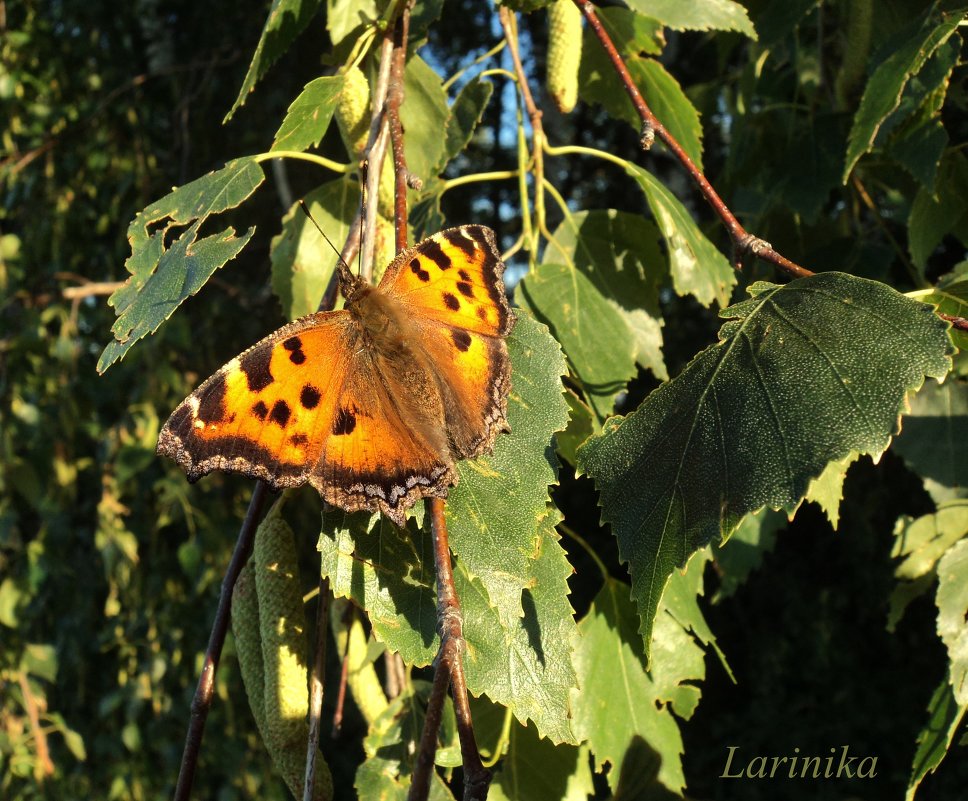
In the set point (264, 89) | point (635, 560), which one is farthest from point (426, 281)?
point (264, 89)

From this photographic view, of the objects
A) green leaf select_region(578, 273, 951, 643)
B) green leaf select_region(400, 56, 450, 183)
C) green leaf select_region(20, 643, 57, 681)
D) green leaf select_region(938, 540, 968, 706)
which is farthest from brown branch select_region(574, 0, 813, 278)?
green leaf select_region(20, 643, 57, 681)

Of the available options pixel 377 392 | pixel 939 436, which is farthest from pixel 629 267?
pixel 939 436

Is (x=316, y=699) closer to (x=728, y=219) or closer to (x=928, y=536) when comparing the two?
(x=728, y=219)

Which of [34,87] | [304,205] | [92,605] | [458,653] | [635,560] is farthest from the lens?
[34,87]

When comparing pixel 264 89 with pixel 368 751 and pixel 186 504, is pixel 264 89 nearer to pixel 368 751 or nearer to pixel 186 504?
pixel 186 504

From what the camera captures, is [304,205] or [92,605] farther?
[92,605]

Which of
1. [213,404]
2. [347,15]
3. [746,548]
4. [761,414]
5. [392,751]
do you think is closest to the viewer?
[761,414]

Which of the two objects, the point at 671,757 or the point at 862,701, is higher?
the point at 671,757
